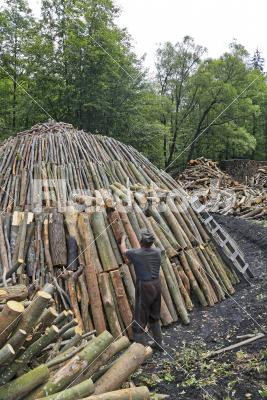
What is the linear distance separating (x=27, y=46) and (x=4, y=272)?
1848cm

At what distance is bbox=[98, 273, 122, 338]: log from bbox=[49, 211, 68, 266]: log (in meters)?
0.71

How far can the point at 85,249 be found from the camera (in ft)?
21.5

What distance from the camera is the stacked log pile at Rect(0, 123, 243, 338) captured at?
6.32m

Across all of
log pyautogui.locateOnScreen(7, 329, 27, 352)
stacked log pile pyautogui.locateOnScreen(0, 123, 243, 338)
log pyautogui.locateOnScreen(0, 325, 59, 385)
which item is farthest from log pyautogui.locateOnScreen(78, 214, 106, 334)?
log pyautogui.locateOnScreen(7, 329, 27, 352)

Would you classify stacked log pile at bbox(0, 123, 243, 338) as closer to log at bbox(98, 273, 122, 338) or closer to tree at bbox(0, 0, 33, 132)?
log at bbox(98, 273, 122, 338)

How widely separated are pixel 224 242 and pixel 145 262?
137 inches

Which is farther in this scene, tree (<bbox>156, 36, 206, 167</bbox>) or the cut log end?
tree (<bbox>156, 36, 206, 167</bbox>)

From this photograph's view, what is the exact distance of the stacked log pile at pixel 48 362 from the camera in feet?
10.4

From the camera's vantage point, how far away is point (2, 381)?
3.18 m

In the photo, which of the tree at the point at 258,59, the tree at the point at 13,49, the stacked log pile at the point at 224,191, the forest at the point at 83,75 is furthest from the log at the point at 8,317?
the tree at the point at 258,59

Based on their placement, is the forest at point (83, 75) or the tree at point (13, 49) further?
the tree at point (13, 49)

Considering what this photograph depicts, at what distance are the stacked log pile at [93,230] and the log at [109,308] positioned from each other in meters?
0.02

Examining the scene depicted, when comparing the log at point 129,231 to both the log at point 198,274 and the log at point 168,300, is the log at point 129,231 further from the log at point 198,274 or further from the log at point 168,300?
the log at point 198,274

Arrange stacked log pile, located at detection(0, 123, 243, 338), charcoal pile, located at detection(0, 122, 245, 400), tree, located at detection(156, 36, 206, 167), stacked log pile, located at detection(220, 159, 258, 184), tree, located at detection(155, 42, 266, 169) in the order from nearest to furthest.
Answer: charcoal pile, located at detection(0, 122, 245, 400), stacked log pile, located at detection(0, 123, 243, 338), stacked log pile, located at detection(220, 159, 258, 184), tree, located at detection(155, 42, 266, 169), tree, located at detection(156, 36, 206, 167)
